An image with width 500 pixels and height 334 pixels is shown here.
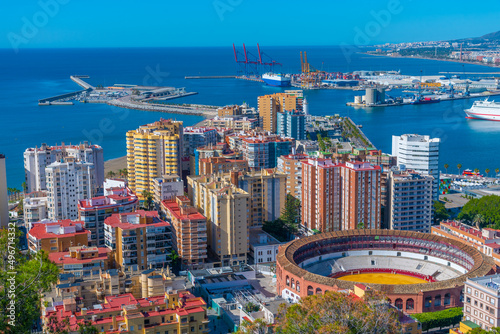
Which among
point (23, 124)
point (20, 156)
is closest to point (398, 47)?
point (23, 124)

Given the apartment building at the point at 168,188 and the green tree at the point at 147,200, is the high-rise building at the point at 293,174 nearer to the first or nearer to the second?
the apartment building at the point at 168,188

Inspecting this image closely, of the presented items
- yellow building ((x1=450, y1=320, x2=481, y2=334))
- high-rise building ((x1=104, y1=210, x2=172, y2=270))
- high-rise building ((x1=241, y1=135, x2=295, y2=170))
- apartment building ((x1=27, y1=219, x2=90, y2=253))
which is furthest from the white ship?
yellow building ((x1=450, y1=320, x2=481, y2=334))

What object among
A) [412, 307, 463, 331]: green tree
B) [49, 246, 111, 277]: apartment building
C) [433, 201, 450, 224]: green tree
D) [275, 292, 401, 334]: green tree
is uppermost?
[275, 292, 401, 334]: green tree

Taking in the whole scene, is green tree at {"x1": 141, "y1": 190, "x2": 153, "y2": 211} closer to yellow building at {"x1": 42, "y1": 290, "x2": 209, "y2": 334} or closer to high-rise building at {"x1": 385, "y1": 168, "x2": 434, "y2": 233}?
high-rise building at {"x1": 385, "y1": 168, "x2": 434, "y2": 233}

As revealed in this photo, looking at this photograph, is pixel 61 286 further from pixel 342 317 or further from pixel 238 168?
pixel 238 168

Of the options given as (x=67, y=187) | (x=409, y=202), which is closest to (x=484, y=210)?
(x=409, y=202)

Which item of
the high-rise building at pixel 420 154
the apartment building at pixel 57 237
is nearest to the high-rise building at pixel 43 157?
the apartment building at pixel 57 237
